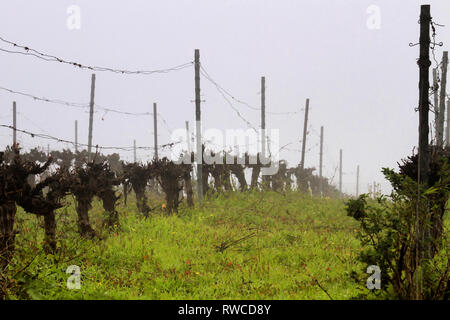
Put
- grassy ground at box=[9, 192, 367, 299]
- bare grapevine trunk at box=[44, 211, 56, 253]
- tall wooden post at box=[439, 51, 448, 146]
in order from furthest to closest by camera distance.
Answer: tall wooden post at box=[439, 51, 448, 146] → bare grapevine trunk at box=[44, 211, 56, 253] → grassy ground at box=[9, 192, 367, 299]

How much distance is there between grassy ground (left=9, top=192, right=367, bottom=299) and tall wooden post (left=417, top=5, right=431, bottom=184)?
2816 mm

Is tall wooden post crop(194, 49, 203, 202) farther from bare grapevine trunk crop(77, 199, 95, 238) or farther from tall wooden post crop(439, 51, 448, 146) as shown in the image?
tall wooden post crop(439, 51, 448, 146)

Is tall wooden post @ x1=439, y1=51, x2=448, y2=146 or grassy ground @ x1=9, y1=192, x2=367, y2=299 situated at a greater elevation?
tall wooden post @ x1=439, y1=51, x2=448, y2=146

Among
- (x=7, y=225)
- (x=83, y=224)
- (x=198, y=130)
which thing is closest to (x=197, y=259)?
(x=83, y=224)

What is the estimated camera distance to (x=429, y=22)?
8.16 meters

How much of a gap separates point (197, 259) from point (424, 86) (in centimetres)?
711

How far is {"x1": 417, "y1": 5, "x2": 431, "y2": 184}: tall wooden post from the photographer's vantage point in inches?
308

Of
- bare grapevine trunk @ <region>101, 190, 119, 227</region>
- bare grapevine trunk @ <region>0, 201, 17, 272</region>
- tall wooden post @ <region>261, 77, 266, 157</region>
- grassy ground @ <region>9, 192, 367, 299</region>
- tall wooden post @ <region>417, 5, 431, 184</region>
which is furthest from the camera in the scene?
tall wooden post @ <region>261, 77, 266, 157</region>

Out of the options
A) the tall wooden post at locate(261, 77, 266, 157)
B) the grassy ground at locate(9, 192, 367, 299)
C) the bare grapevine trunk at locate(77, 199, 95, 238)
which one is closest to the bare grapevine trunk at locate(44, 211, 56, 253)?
the grassy ground at locate(9, 192, 367, 299)

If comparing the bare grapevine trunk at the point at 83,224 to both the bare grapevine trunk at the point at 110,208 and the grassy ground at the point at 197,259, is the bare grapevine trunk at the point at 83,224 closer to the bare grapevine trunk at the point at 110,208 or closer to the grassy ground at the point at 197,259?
the grassy ground at the point at 197,259

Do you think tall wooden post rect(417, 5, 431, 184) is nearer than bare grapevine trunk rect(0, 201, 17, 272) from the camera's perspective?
Yes

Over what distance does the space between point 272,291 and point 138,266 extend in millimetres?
3710

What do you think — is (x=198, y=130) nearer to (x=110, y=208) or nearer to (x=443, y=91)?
(x=110, y=208)

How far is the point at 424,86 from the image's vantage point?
795 centimetres
